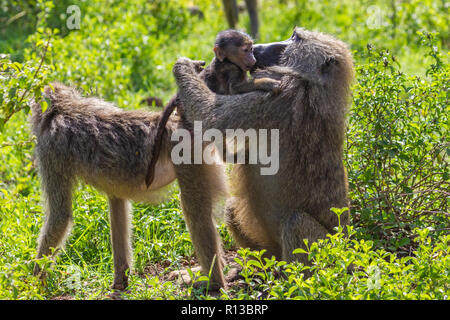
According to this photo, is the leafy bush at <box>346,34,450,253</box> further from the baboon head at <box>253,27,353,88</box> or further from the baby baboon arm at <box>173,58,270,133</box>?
the baby baboon arm at <box>173,58,270,133</box>

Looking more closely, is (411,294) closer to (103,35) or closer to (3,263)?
(3,263)

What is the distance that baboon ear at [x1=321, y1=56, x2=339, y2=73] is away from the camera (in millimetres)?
3453

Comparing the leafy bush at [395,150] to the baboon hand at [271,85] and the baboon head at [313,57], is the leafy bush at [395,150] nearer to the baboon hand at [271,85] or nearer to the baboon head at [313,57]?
the baboon head at [313,57]

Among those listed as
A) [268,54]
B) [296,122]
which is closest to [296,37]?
[268,54]

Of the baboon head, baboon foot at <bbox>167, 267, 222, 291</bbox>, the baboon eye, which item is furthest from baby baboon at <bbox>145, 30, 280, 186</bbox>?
baboon foot at <bbox>167, 267, 222, 291</bbox>

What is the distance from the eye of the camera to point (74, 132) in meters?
3.84

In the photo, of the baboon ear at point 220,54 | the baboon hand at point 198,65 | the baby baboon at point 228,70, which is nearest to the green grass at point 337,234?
the baby baboon at point 228,70

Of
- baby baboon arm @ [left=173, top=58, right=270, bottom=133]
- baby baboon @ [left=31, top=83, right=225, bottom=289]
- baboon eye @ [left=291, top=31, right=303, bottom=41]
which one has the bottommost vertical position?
baby baboon @ [left=31, top=83, right=225, bottom=289]

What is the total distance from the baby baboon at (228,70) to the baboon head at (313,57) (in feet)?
0.35

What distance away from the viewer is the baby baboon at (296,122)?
3439 millimetres

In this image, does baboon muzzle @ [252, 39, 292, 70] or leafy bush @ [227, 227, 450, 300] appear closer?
leafy bush @ [227, 227, 450, 300]

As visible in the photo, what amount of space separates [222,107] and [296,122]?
0.40 metres

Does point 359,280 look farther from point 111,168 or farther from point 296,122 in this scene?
point 111,168

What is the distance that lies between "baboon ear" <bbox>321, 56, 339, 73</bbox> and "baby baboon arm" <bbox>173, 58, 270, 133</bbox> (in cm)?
32
